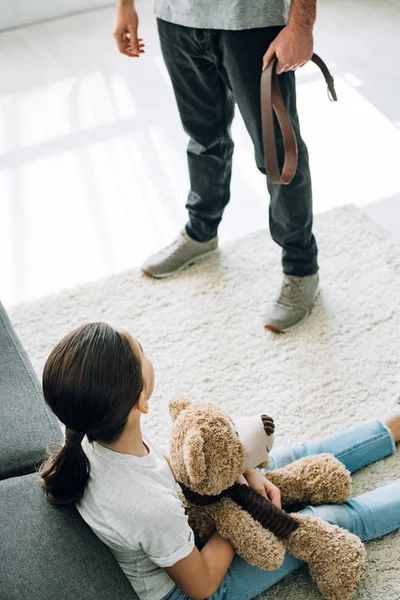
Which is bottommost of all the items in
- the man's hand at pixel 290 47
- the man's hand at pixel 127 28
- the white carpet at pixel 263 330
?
the white carpet at pixel 263 330

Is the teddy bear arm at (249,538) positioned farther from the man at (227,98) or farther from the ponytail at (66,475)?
the man at (227,98)

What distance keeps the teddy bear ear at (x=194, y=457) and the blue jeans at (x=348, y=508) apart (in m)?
0.18

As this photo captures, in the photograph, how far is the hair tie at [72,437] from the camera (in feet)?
3.39

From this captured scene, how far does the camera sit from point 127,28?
5.91 feet

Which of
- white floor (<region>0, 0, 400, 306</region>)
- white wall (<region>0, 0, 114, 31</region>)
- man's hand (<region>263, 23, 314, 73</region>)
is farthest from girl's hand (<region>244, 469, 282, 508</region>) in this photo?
white wall (<region>0, 0, 114, 31</region>)

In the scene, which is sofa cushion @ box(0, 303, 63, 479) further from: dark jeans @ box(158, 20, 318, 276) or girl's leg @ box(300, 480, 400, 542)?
dark jeans @ box(158, 20, 318, 276)

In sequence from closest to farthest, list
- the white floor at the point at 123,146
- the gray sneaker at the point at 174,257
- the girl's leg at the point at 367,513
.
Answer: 1. the girl's leg at the point at 367,513
2. the gray sneaker at the point at 174,257
3. the white floor at the point at 123,146

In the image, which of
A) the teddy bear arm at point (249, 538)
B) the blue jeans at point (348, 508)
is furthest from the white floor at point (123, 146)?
the teddy bear arm at point (249, 538)

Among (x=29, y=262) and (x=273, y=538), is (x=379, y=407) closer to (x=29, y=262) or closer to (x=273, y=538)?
(x=273, y=538)

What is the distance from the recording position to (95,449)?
109 cm

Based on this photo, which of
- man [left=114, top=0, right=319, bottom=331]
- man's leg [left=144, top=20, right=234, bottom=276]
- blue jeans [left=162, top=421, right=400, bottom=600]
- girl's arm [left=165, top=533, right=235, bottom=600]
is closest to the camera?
girl's arm [left=165, top=533, right=235, bottom=600]

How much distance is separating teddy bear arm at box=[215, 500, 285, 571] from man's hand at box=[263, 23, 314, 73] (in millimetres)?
847

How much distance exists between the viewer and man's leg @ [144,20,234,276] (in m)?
1.67

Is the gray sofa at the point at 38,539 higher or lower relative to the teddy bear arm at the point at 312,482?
higher
